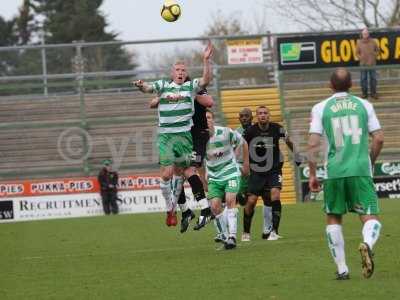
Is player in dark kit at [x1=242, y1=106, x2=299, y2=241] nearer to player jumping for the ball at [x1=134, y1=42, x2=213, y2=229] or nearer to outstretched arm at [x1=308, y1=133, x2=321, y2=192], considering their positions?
player jumping for the ball at [x1=134, y1=42, x2=213, y2=229]

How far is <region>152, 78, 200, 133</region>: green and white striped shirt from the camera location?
15516mm

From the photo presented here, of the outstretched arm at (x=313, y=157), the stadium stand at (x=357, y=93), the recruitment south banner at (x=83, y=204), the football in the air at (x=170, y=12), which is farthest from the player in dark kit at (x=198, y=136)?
the stadium stand at (x=357, y=93)

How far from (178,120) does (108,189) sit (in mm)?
15164

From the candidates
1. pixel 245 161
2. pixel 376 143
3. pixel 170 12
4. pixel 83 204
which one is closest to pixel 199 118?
pixel 245 161

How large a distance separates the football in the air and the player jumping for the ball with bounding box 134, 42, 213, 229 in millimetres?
816

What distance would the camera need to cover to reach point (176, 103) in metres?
15.6

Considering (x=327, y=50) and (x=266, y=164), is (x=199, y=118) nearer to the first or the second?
(x=266, y=164)

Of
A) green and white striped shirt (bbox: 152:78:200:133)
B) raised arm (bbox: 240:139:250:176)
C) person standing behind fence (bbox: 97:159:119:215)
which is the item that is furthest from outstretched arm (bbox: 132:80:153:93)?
person standing behind fence (bbox: 97:159:119:215)

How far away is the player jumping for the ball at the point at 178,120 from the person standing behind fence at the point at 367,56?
18021mm

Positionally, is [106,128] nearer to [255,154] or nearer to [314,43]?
[314,43]

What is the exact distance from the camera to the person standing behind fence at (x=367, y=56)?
33188 mm

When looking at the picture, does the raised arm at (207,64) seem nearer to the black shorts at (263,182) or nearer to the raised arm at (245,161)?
the raised arm at (245,161)

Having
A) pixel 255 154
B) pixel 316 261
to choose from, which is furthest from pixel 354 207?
pixel 255 154

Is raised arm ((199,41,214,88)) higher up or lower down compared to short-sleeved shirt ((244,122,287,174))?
higher up
